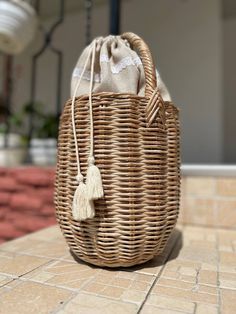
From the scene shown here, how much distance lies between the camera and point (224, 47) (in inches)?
100

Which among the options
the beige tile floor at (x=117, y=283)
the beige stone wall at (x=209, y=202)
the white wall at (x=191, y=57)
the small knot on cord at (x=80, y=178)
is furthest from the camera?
the white wall at (x=191, y=57)

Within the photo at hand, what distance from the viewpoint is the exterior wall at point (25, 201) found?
110 cm

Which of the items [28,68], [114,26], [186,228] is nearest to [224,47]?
[114,26]

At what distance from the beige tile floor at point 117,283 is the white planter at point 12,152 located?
2.09ft

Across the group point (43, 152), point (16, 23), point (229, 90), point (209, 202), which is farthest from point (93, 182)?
point (229, 90)

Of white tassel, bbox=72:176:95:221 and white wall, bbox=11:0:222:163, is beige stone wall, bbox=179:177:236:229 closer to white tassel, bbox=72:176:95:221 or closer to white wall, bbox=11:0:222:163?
white tassel, bbox=72:176:95:221

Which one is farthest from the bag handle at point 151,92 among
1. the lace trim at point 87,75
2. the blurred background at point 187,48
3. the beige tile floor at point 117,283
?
the blurred background at point 187,48

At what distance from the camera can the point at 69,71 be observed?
2508 millimetres

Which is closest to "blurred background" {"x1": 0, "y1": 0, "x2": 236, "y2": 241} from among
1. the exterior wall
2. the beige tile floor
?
the exterior wall

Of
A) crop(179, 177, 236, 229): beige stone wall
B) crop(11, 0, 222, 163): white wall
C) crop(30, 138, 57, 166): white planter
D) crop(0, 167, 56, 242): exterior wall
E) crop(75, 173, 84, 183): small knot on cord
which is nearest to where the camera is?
crop(75, 173, 84, 183): small knot on cord

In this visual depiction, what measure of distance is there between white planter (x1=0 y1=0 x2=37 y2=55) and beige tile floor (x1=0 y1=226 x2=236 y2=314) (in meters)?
1.03

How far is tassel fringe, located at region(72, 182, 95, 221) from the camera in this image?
1.73 ft

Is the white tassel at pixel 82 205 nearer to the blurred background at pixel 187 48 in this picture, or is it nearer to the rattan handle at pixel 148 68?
the rattan handle at pixel 148 68

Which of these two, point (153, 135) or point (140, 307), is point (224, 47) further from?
point (140, 307)
